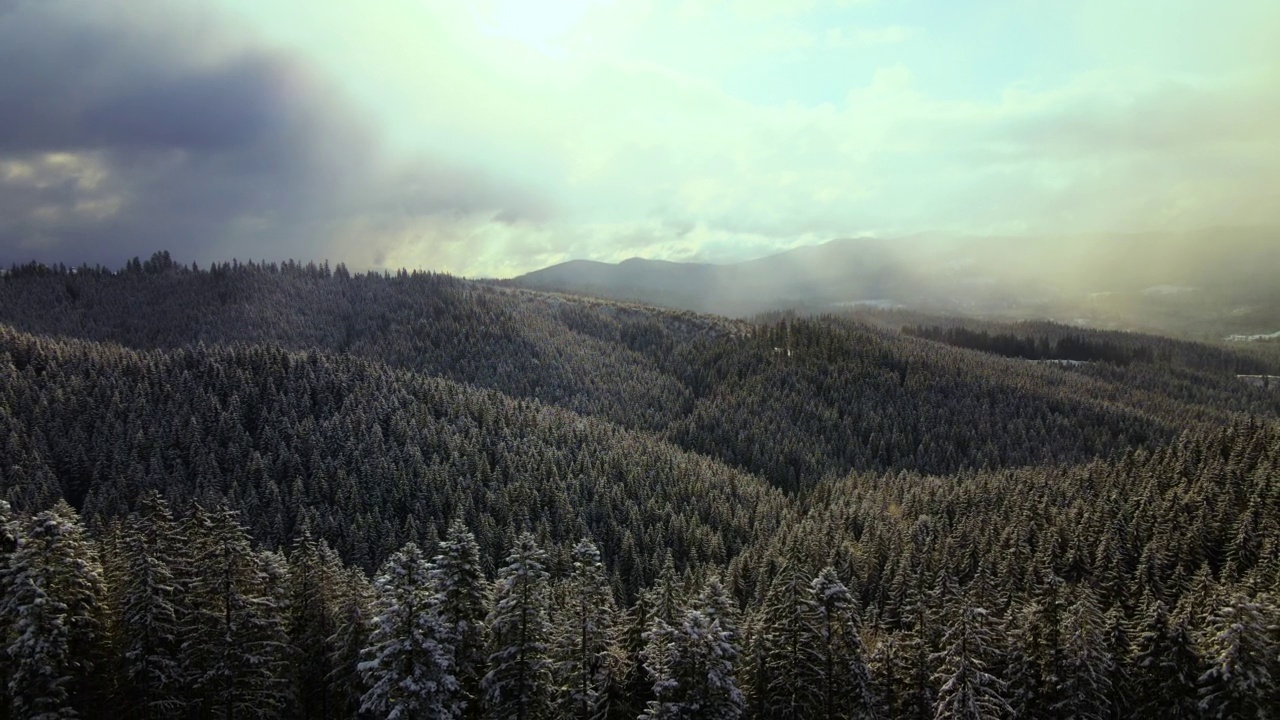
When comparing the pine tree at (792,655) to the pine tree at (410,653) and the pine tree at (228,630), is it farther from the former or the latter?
the pine tree at (228,630)

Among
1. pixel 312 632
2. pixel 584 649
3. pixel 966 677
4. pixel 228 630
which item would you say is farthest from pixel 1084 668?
pixel 228 630

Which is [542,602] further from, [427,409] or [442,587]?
[427,409]

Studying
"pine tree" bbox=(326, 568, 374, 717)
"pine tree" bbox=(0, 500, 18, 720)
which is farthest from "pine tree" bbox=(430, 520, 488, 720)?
"pine tree" bbox=(0, 500, 18, 720)

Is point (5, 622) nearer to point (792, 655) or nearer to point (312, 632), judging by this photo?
point (312, 632)

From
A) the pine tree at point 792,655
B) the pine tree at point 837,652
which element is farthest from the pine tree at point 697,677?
the pine tree at point 837,652

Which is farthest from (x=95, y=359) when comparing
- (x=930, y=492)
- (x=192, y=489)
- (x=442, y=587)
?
(x=930, y=492)

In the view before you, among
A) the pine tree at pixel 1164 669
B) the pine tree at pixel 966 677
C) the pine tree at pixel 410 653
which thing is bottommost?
the pine tree at pixel 1164 669
